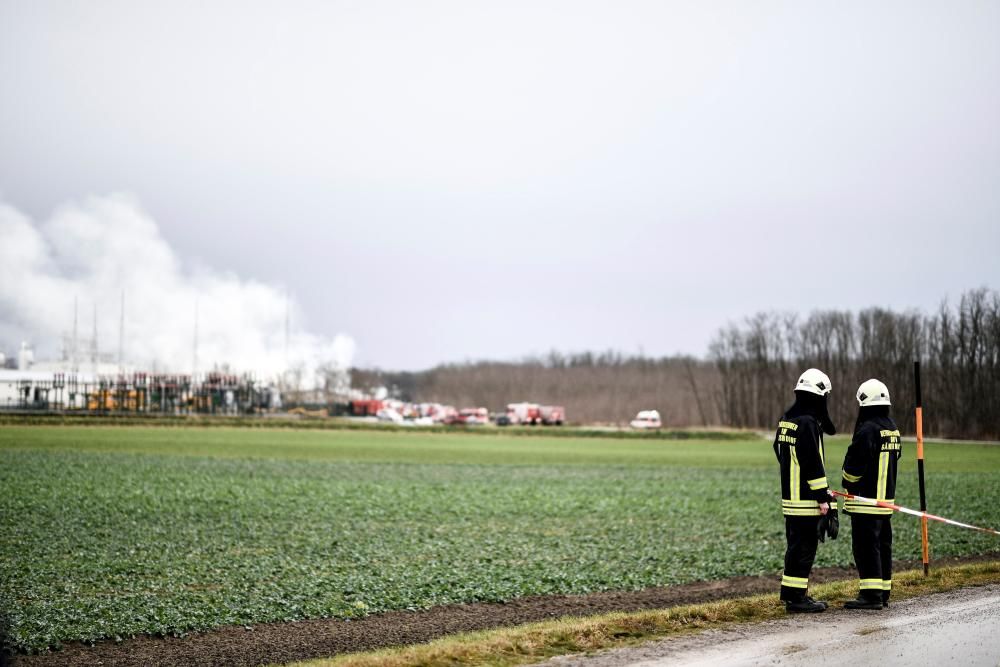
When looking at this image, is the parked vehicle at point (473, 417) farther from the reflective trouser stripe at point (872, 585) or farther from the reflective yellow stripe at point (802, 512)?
the reflective yellow stripe at point (802, 512)

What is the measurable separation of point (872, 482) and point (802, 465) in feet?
5.05

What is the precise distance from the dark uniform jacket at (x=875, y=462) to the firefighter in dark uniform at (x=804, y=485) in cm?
90

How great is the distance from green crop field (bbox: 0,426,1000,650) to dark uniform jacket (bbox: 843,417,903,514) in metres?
4.66

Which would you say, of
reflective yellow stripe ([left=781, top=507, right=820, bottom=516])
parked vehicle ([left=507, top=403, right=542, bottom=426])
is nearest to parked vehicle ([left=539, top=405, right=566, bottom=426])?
parked vehicle ([left=507, top=403, right=542, bottom=426])

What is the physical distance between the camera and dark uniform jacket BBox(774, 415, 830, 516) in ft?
37.9

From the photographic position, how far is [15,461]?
38.6 meters

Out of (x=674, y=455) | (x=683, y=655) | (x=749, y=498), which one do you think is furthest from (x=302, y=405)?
(x=683, y=655)

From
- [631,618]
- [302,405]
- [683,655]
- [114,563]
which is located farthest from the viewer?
[302,405]

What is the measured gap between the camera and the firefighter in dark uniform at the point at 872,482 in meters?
12.2

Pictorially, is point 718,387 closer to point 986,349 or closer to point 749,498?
point 986,349

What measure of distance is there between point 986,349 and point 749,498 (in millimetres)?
23579

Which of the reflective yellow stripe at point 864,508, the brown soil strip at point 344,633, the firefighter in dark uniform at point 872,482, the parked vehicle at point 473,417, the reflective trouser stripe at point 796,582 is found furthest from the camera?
the parked vehicle at point 473,417

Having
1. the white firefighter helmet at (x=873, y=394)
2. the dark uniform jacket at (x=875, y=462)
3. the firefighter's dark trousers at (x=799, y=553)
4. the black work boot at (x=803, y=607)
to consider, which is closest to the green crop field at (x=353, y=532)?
the black work boot at (x=803, y=607)

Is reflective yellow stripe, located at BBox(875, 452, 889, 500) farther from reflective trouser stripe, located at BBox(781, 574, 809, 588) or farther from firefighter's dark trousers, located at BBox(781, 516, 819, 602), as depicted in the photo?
reflective trouser stripe, located at BBox(781, 574, 809, 588)
